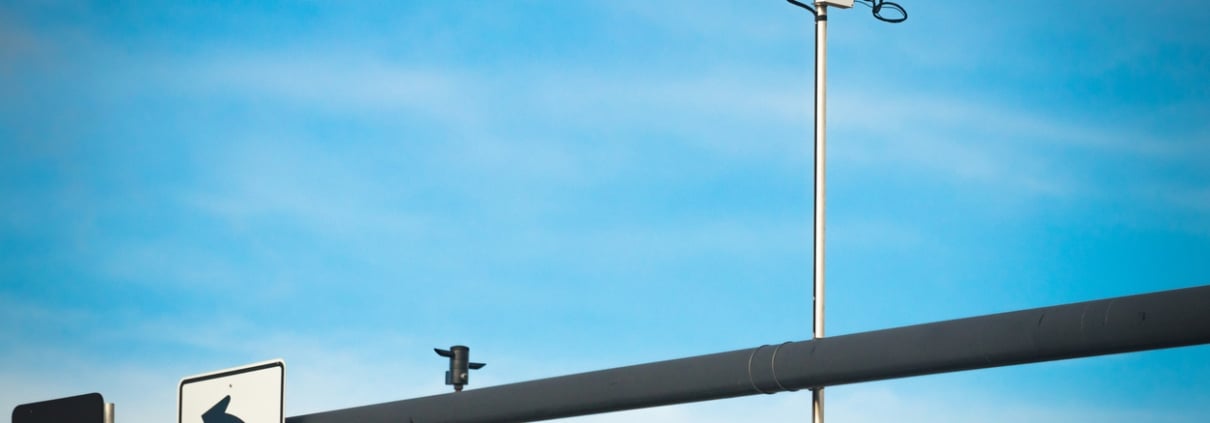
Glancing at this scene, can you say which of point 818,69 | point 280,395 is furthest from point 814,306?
point 280,395

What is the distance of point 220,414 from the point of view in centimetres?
708

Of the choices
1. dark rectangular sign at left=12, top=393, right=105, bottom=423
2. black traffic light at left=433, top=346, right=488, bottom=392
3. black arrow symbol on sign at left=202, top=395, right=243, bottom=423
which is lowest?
black arrow symbol on sign at left=202, top=395, right=243, bottom=423

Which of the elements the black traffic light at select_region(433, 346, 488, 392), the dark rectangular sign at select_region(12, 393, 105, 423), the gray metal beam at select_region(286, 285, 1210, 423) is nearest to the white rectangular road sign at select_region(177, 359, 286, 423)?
the dark rectangular sign at select_region(12, 393, 105, 423)

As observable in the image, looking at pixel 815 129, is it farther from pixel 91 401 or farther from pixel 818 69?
pixel 91 401

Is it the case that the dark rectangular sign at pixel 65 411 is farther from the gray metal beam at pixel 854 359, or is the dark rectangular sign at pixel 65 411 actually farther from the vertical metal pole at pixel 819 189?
the vertical metal pole at pixel 819 189

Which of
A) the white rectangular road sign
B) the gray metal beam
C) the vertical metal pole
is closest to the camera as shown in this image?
the gray metal beam

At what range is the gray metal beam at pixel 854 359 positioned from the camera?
17.8 feet

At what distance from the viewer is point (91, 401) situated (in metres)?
7.48

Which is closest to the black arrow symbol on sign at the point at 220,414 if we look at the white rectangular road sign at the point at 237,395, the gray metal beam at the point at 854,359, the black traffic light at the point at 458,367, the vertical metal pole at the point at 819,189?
the white rectangular road sign at the point at 237,395

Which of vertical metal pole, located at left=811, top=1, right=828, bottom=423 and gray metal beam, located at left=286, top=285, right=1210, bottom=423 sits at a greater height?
vertical metal pole, located at left=811, top=1, right=828, bottom=423

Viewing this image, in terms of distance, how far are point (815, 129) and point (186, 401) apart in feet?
14.1

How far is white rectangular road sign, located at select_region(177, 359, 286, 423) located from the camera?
678 cm

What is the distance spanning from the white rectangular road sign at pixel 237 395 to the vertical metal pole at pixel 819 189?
9.95 ft

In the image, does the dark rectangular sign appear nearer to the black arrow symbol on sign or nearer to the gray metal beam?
the black arrow symbol on sign
